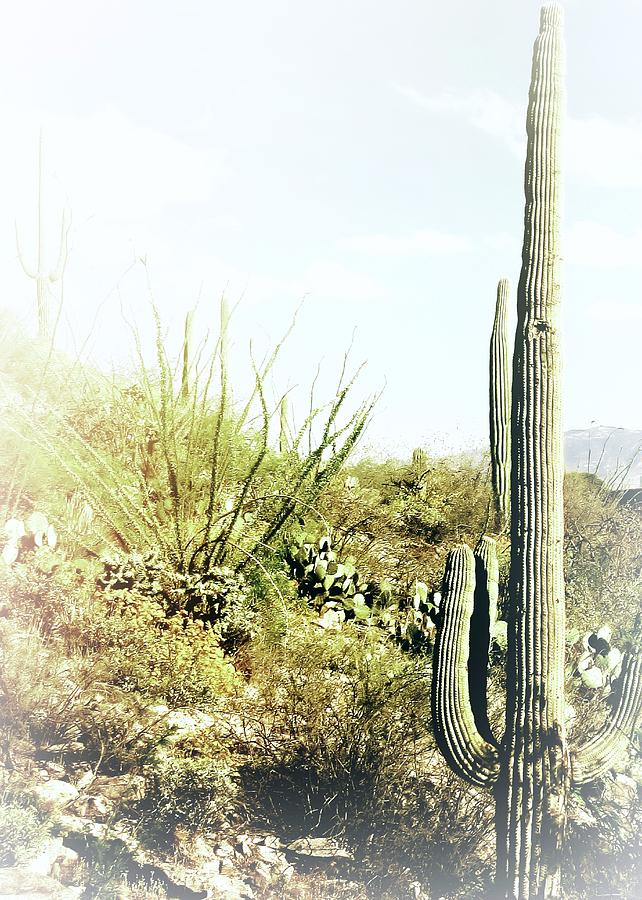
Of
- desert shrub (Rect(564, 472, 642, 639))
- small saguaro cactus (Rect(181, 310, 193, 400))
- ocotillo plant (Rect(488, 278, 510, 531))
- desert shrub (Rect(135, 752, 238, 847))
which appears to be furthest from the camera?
ocotillo plant (Rect(488, 278, 510, 531))

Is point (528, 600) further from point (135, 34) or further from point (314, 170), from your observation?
point (135, 34)

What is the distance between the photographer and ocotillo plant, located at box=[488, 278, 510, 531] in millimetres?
4648

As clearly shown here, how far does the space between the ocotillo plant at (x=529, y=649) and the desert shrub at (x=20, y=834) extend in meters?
1.45

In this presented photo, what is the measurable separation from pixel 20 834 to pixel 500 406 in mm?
3204

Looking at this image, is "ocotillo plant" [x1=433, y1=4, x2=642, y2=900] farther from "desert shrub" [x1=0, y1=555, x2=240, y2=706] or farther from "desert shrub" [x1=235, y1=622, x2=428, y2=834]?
"desert shrub" [x1=0, y1=555, x2=240, y2=706]

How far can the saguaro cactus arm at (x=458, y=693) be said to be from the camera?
2.81m

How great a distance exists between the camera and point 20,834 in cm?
286

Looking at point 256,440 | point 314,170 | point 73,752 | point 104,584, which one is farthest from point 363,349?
point 73,752

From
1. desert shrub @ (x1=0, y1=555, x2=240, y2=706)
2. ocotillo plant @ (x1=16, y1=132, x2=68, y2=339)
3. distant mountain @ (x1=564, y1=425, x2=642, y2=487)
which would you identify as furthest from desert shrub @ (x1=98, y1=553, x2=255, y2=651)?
distant mountain @ (x1=564, y1=425, x2=642, y2=487)

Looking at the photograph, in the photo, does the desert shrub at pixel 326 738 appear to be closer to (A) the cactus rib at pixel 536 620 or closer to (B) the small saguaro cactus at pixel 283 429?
(A) the cactus rib at pixel 536 620

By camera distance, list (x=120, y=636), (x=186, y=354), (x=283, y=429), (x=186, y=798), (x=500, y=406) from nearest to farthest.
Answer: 1. (x=186, y=798)
2. (x=120, y=636)
3. (x=186, y=354)
4. (x=283, y=429)
5. (x=500, y=406)

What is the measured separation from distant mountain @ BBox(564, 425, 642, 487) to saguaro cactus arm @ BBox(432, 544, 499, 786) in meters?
2.75

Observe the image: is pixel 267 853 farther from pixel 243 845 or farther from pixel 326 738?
pixel 326 738

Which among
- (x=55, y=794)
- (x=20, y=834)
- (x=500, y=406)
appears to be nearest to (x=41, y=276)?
(x=500, y=406)
